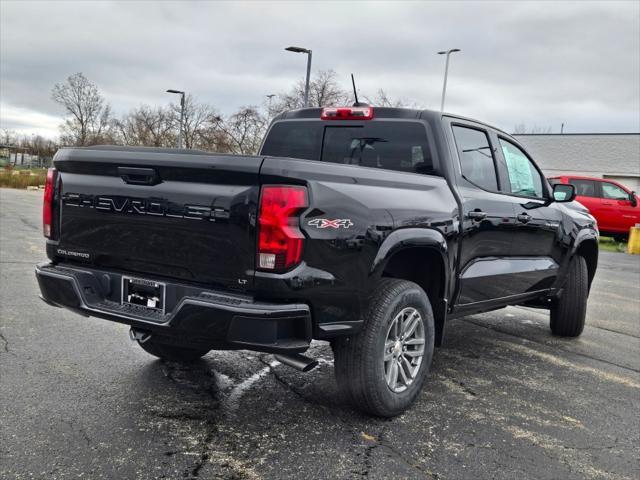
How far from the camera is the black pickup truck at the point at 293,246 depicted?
2.81m

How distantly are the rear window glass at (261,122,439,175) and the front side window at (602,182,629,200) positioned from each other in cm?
1504

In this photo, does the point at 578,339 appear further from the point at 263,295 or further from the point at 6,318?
the point at 6,318

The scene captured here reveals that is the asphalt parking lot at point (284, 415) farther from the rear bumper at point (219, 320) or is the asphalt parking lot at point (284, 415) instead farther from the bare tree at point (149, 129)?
the bare tree at point (149, 129)

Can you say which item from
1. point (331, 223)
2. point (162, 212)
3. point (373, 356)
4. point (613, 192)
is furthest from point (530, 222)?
point (613, 192)

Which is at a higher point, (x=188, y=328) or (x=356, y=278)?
(x=356, y=278)

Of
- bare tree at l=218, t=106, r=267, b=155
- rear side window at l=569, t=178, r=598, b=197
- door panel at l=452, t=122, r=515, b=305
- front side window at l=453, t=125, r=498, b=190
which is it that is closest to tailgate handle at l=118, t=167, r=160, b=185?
door panel at l=452, t=122, r=515, b=305

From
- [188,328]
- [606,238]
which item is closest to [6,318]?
[188,328]

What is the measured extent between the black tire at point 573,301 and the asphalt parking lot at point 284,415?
1.29ft

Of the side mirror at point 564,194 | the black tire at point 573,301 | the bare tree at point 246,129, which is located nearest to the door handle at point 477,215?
the side mirror at point 564,194

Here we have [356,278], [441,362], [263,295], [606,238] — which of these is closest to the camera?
[263,295]

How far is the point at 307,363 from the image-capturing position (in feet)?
9.81

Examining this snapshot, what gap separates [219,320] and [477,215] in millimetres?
2048

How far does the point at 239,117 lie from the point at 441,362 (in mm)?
25962

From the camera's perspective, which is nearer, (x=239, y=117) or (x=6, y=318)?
(x=6, y=318)
